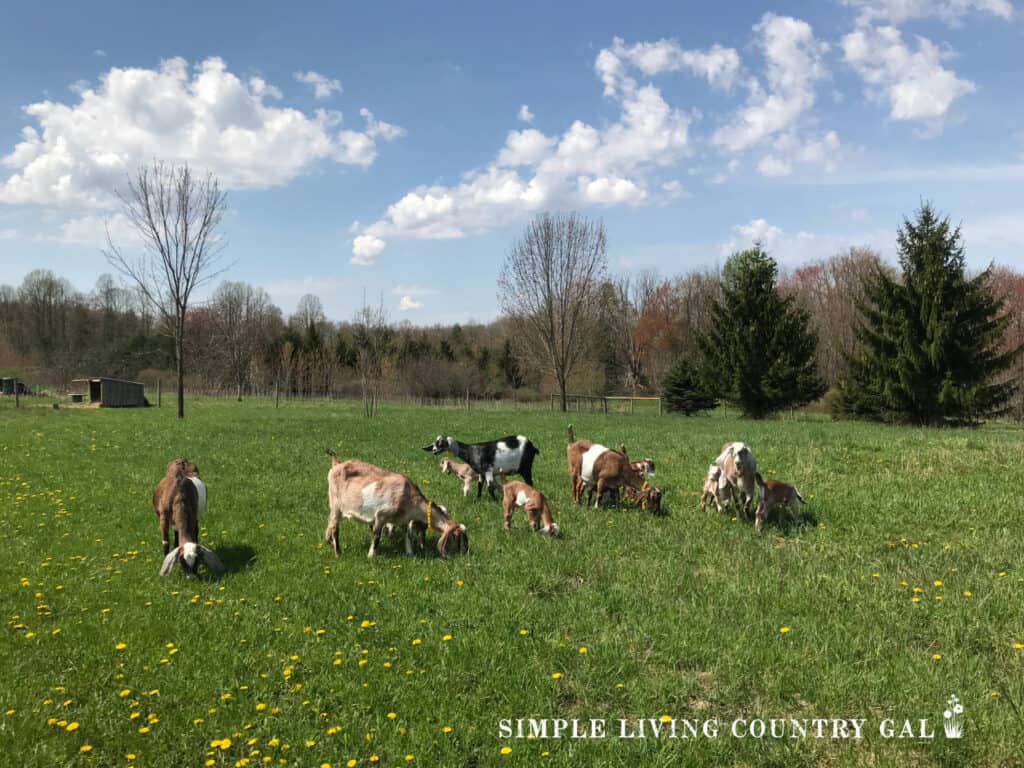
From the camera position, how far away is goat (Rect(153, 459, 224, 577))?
7.84m

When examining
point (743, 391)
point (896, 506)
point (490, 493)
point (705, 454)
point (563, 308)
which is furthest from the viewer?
point (563, 308)

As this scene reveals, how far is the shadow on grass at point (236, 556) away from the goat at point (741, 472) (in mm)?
7964

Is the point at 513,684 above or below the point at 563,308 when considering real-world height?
below

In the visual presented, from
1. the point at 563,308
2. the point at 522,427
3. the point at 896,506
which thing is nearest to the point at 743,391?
the point at 563,308

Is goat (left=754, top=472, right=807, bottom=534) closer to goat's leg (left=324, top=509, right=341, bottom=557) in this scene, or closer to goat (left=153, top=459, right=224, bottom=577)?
goat's leg (left=324, top=509, right=341, bottom=557)

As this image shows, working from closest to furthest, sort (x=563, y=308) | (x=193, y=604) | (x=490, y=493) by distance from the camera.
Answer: (x=193, y=604) < (x=490, y=493) < (x=563, y=308)

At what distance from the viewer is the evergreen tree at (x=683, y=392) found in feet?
151

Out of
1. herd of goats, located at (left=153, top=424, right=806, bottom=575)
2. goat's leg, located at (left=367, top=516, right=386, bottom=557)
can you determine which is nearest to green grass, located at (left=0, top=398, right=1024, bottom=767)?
goat's leg, located at (left=367, top=516, right=386, bottom=557)

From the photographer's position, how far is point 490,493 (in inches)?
506

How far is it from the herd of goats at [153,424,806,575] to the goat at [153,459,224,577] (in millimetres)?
13

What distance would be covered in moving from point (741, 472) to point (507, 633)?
6148mm

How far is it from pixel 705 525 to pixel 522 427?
1666 centimetres

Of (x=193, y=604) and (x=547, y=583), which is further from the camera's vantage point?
(x=547, y=583)

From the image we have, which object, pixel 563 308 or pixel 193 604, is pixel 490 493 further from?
pixel 563 308
